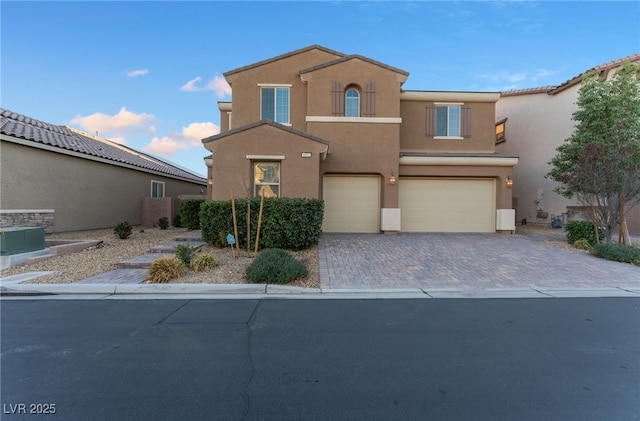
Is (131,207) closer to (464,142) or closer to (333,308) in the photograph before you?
(333,308)

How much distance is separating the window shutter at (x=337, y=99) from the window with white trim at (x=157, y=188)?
39.2 ft

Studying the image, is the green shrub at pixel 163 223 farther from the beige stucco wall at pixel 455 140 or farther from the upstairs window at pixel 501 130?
the upstairs window at pixel 501 130

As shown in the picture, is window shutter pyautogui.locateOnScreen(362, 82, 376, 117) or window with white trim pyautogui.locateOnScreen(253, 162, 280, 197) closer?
window with white trim pyautogui.locateOnScreen(253, 162, 280, 197)

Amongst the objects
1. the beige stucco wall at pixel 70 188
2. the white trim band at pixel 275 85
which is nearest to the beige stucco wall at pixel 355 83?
the white trim band at pixel 275 85

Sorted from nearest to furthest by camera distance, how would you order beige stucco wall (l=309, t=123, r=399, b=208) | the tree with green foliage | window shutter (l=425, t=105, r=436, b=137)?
1. the tree with green foliage
2. beige stucco wall (l=309, t=123, r=399, b=208)
3. window shutter (l=425, t=105, r=436, b=137)

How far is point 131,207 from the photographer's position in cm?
1692

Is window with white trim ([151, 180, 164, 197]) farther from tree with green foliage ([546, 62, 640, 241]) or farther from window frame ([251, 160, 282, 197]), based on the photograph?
tree with green foliage ([546, 62, 640, 241])

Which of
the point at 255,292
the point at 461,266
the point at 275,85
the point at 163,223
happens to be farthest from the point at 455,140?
the point at 163,223

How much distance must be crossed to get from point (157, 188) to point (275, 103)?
9.81 m

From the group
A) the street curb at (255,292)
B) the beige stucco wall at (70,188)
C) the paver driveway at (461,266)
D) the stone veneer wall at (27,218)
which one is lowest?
the street curb at (255,292)

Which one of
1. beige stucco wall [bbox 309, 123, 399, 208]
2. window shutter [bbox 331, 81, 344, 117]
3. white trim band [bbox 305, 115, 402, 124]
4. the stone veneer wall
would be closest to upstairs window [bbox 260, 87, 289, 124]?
white trim band [bbox 305, 115, 402, 124]

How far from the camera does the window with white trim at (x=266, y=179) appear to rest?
11451 millimetres

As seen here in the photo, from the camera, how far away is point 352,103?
45.4ft

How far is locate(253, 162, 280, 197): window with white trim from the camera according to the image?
37.6ft
